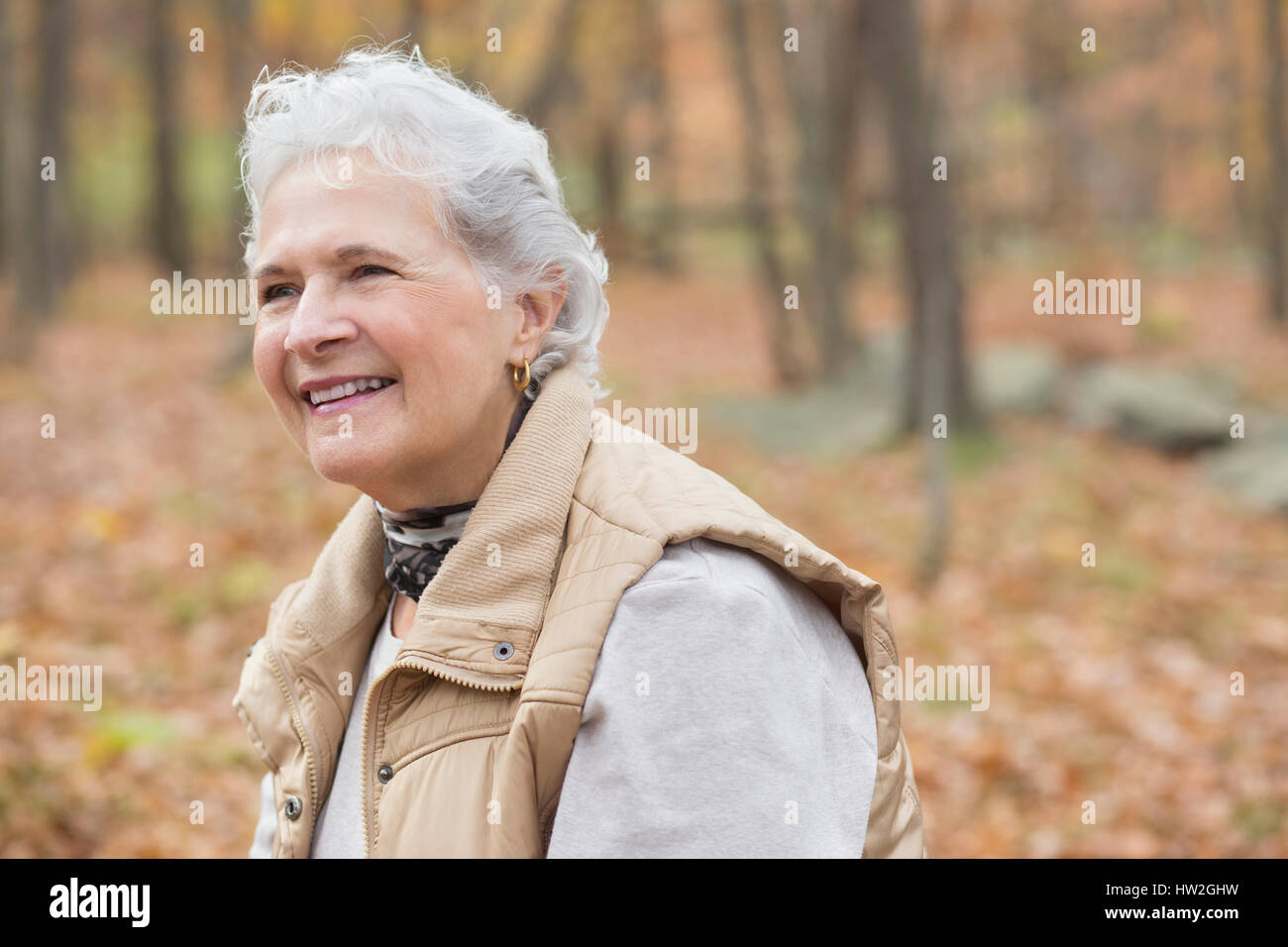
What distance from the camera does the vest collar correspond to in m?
1.67

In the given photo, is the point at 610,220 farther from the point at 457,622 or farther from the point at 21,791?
the point at 457,622

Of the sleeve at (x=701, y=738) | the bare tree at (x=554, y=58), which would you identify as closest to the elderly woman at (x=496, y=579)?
the sleeve at (x=701, y=738)

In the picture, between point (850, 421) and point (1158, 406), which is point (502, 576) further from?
point (1158, 406)

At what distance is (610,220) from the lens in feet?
85.5

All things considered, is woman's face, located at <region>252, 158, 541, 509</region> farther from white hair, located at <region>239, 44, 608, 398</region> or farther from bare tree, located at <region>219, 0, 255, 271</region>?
bare tree, located at <region>219, 0, 255, 271</region>

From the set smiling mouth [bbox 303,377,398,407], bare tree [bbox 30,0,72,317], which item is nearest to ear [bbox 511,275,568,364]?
smiling mouth [bbox 303,377,398,407]

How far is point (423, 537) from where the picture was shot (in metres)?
2.04

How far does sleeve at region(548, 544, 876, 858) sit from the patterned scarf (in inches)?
20.8

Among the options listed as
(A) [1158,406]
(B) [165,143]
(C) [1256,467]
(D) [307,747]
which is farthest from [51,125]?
(D) [307,747]

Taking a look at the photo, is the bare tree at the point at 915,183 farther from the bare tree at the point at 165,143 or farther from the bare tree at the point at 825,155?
the bare tree at the point at 165,143

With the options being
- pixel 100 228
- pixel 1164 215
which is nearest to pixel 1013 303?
pixel 1164 215

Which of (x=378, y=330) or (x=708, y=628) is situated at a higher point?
(x=378, y=330)

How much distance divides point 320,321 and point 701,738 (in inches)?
37.7

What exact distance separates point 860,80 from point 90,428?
9.48 metres
